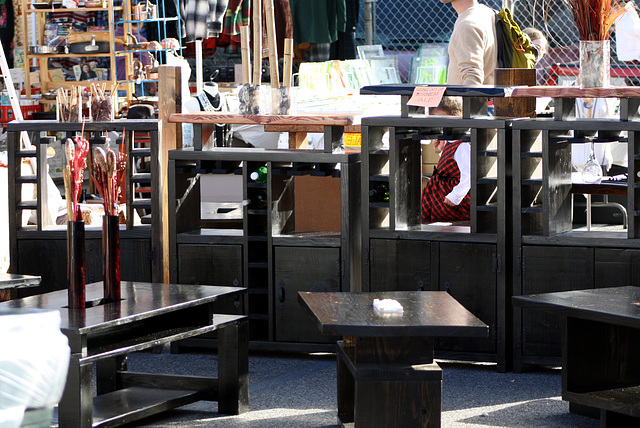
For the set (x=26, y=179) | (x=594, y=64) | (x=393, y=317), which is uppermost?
(x=594, y=64)

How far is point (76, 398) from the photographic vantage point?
120 inches

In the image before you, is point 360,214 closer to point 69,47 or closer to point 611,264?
point 611,264

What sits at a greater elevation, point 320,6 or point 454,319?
point 320,6

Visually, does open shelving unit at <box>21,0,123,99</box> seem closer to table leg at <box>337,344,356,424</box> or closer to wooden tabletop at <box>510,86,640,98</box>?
wooden tabletop at <box>510,86,640,98</box>

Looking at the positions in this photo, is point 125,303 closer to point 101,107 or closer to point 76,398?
point 76,398

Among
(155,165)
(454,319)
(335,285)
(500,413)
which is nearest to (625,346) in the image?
(500,413)

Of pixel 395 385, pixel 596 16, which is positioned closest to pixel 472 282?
pixel 596 16

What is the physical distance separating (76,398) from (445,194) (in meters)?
2.41

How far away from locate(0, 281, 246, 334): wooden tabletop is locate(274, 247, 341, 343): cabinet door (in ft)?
2.84

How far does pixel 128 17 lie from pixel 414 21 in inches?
121

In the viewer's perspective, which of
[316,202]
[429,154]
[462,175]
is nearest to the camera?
[462,175]

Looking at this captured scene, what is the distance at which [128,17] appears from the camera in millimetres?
10484

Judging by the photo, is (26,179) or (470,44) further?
(470,44)

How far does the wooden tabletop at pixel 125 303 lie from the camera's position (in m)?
3.13
